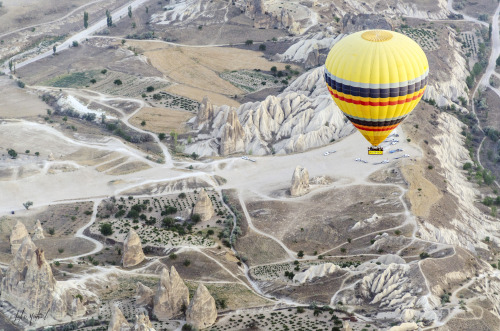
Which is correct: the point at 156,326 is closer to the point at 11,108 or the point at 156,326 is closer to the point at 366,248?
the point at 366,248

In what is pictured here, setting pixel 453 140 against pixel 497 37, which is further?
pixel 497 37

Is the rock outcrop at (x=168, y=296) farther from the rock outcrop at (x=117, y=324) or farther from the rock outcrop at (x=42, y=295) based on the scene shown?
the rock outcrop at (x=117, y=324)

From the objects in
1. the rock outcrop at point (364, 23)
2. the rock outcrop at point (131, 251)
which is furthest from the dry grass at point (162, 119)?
the rock outcrop at point (131, 251)

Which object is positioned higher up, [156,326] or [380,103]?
[380,103]

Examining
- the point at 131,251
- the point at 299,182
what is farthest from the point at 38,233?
the point at 299,182

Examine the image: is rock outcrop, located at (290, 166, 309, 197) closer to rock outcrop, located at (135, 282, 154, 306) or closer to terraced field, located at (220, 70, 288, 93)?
rock outcrop, located at (135, 282, 154, 306)

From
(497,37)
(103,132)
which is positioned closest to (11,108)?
(103,132)

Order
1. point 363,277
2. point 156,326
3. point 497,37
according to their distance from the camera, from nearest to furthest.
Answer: point 156,326
point 363,277
point 497,37
